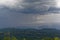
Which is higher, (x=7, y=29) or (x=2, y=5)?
(x=2, y=5)

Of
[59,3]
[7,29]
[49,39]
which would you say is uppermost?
[59,3]

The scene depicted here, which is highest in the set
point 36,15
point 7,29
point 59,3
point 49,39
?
point 59,3

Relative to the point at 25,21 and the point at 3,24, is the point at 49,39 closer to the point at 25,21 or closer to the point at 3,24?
the point at 25,21

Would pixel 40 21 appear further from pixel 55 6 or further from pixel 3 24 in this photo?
pixel 3 24

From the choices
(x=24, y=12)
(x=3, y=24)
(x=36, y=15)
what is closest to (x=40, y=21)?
(x=36, y=15)

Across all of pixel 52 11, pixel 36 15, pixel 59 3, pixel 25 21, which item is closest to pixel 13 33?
pixel 25 21

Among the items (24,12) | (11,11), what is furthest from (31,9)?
(11,11)

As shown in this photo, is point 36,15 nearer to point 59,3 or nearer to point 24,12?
point 24,12

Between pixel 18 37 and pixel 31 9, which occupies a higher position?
pixel 31 9
